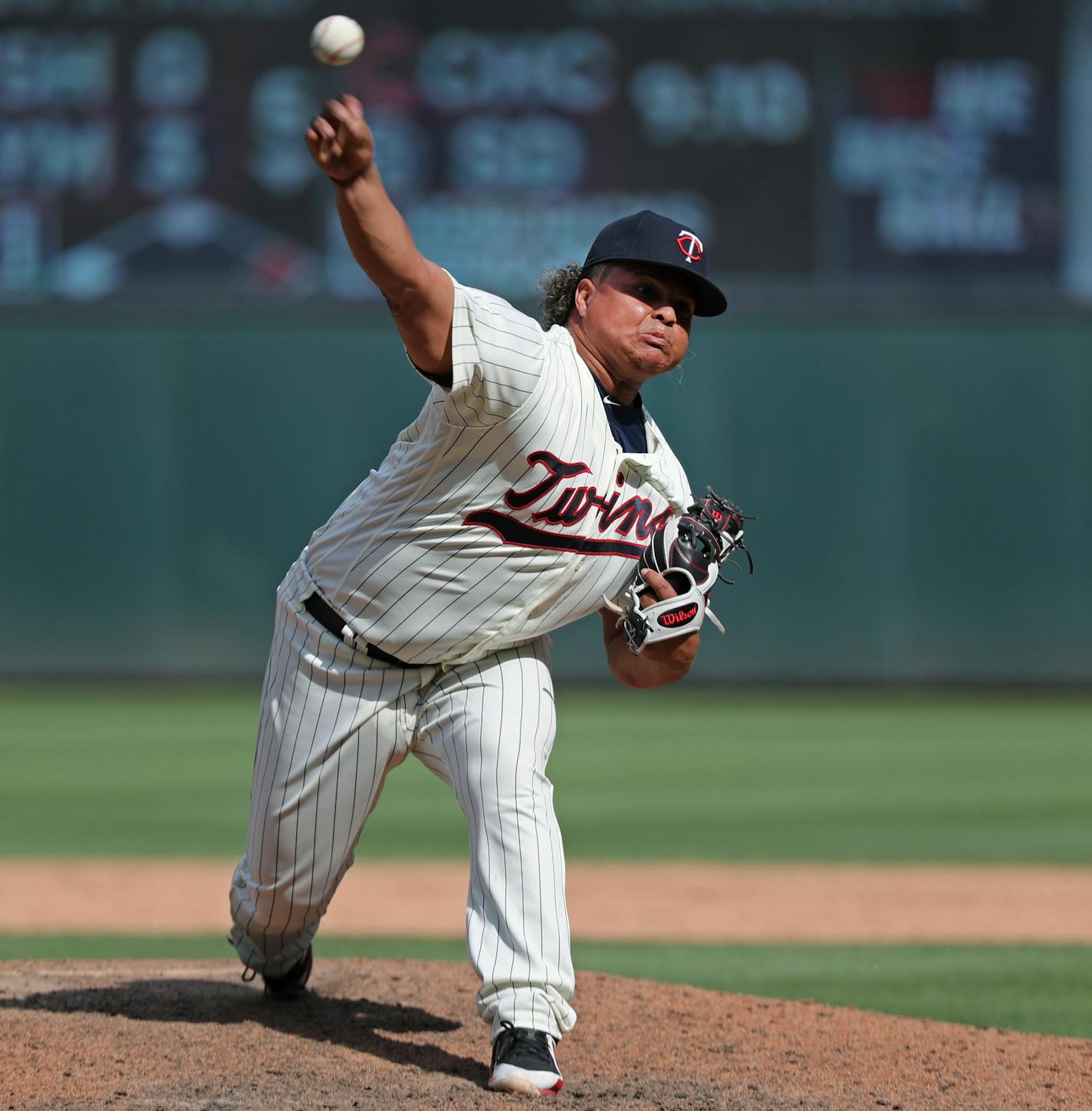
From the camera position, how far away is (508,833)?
2.92m

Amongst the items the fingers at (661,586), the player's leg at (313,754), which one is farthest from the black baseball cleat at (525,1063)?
the fingers at (661,586)

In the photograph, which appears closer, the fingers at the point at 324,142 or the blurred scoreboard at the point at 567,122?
the fingers at the point at 324,142

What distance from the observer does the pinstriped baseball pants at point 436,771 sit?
2.88m

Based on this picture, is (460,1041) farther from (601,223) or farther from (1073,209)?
(1073,209)

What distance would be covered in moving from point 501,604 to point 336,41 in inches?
39.9

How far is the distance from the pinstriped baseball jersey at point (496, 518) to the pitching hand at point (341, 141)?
348 millimetres

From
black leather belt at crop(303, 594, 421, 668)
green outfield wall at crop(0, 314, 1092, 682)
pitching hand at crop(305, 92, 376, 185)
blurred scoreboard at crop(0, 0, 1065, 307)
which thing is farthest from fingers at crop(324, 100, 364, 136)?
green outfield wall at crop(0, 314, 1092, 682)

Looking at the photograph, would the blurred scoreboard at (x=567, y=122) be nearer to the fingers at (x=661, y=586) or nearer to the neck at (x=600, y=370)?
the neck at (x=600, y=370)

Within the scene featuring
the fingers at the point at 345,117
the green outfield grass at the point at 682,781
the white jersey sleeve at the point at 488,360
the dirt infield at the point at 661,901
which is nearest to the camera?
the fingers at the point at 345,117

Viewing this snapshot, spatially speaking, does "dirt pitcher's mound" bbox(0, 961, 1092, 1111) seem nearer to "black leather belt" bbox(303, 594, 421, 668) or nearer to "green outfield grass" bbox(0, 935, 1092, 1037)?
"green outfield grass" bbox(0, 935, 1092, 1037)

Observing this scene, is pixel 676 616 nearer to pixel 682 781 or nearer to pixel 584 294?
pixel 584 294

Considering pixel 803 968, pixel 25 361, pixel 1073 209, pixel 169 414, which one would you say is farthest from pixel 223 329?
pixel 803 968

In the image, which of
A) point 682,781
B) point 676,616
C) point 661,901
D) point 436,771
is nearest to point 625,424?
point 676,616

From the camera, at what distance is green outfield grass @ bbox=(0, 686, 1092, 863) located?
6820 mm
